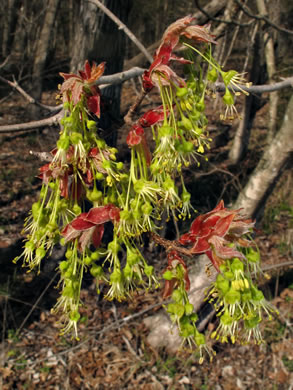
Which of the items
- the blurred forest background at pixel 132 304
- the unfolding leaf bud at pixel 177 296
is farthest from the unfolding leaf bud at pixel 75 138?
the unfolding leaf bud at pixel 177 296

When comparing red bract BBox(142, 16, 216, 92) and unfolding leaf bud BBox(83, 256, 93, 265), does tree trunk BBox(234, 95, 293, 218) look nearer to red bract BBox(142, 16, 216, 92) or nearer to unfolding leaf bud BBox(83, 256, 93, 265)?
red bract BBox(142, 16, 216, 92)

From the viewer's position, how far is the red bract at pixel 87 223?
1208mm

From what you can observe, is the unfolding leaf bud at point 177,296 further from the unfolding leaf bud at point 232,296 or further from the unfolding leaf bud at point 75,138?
the unfolding leaf bud at point 75,138

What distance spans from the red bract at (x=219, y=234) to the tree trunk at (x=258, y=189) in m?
1.30

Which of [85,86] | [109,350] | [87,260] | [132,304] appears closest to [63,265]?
[87,260]

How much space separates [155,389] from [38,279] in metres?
1.68

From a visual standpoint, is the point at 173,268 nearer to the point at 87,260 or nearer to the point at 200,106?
the point at 87,260

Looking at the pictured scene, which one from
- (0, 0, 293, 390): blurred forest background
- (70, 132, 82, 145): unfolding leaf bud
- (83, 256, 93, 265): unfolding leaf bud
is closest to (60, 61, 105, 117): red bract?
(70, 132, 82, 145): unfolding leaf bud

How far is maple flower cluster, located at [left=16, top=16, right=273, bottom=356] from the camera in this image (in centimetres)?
114

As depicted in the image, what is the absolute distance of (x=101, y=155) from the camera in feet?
3.94

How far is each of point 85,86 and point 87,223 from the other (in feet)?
1.57

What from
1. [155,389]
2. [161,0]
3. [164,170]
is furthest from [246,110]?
[161,0]

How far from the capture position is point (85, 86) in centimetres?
125

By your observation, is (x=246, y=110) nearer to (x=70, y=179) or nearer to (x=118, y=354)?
(x=118, y=354)
